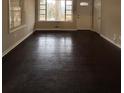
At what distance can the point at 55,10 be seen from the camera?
53.5 feet

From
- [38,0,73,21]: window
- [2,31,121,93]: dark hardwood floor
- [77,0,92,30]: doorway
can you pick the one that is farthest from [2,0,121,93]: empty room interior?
[38,0,73,21]: window

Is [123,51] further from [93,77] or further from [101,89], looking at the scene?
[93,77]

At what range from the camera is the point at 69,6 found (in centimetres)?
1634

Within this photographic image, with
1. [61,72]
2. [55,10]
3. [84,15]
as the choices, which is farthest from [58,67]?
[84,15]

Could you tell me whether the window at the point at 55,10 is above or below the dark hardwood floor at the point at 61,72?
above

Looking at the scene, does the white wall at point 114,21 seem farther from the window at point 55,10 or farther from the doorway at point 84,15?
the window at point 55,10

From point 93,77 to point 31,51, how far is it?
3586 mm

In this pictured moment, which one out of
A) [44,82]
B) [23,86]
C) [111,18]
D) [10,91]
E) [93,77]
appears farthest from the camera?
[111,18]

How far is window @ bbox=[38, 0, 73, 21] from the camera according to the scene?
16172 mm

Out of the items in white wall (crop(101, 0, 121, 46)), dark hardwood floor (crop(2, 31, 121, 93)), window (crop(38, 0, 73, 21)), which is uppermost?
window (crop(38, 0, 73, 21))

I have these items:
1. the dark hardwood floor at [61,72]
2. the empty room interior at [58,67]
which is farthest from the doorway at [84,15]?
the dark hardwood floor at [61,72]

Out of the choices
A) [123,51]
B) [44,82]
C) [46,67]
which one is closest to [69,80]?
[44,82]

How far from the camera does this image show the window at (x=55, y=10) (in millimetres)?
16172

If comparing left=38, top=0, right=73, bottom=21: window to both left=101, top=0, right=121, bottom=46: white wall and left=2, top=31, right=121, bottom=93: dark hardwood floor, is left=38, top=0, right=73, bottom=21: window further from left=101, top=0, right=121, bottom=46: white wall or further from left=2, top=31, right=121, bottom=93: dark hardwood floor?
left=2, top=31, right=121, bottom=93: dark hardwood floor
